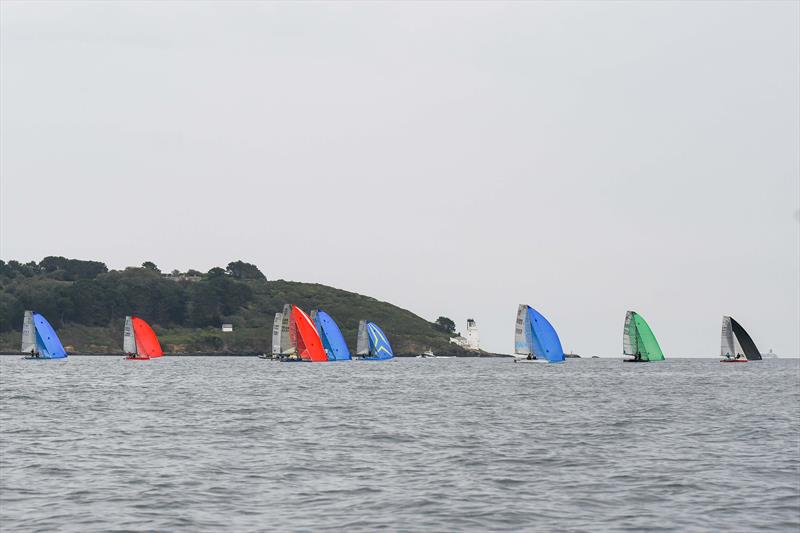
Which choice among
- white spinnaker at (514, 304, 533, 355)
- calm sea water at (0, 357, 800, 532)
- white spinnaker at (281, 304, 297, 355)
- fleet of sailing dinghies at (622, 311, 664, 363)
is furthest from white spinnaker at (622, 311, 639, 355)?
calm sea water at (0, 357, 800, 532)

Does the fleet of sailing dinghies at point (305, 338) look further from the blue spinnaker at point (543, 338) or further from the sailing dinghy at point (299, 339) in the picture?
the blue spinnaker at point (543, 338)

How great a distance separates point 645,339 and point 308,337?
55802mm

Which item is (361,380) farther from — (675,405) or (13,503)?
(13,503)

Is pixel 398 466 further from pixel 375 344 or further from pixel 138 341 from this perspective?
pixel 138 341

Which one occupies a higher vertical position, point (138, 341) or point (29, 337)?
point (29, 337)

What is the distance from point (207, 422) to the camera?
1998 inches

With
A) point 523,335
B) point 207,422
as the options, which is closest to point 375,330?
point 523,335

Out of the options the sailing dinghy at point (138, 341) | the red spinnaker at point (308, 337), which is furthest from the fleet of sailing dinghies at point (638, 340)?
the sailing dinghy at point (138, 341)

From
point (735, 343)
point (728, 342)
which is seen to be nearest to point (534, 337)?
point (728, 342)

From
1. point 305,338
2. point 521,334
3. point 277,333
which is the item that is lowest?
point 305,338

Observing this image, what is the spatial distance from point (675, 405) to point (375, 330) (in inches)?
5065

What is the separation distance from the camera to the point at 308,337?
154000 mm

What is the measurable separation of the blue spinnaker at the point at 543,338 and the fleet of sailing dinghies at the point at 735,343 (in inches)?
1271

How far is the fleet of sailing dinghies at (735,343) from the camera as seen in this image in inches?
6738
